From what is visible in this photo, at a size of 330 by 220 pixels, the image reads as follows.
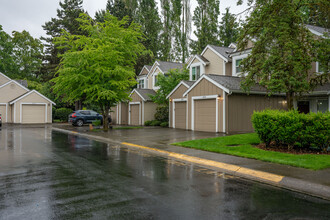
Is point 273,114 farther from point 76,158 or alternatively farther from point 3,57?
point 3,57

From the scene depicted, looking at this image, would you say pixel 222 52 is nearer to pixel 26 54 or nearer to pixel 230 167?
pixel 230 167

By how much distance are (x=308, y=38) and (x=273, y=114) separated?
5.24 metres

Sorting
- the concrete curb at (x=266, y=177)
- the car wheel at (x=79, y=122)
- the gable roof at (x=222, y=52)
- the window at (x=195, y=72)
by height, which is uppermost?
the gable roof at (x=222, y=52)

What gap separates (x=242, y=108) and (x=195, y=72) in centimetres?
1058

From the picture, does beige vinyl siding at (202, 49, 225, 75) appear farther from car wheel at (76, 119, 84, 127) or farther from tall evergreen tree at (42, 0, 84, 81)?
tall evergreen tree at (42, 0, 84, 81)

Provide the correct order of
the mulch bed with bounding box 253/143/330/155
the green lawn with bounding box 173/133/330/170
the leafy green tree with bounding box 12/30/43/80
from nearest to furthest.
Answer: the green lawn with bounding box 173/133/330/170 → the mulch bed with bounding box 253/143/330/155 → the leafy green tree with bounding box 12/30/43/80

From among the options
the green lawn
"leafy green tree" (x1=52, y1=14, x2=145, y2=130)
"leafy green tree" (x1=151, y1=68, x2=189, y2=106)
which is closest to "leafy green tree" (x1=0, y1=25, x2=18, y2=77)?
"leafy green tree" (x1=151, y1=68, x2=189, y2=106)

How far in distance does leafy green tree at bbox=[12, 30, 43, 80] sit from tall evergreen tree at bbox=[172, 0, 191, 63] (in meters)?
32.9

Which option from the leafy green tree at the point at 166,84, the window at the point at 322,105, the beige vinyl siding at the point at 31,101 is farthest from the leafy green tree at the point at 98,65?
the beige vinyl siding at the point at 31,101

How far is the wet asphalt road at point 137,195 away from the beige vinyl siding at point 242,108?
11.4m

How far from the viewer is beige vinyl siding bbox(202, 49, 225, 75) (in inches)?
1074

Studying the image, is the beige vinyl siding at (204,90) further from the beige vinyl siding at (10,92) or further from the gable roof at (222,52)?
the beige vinyl siding at (10,92)

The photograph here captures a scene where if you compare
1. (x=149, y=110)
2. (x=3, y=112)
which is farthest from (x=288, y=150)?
(x=3, y=112)

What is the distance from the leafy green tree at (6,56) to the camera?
58.2 metres
